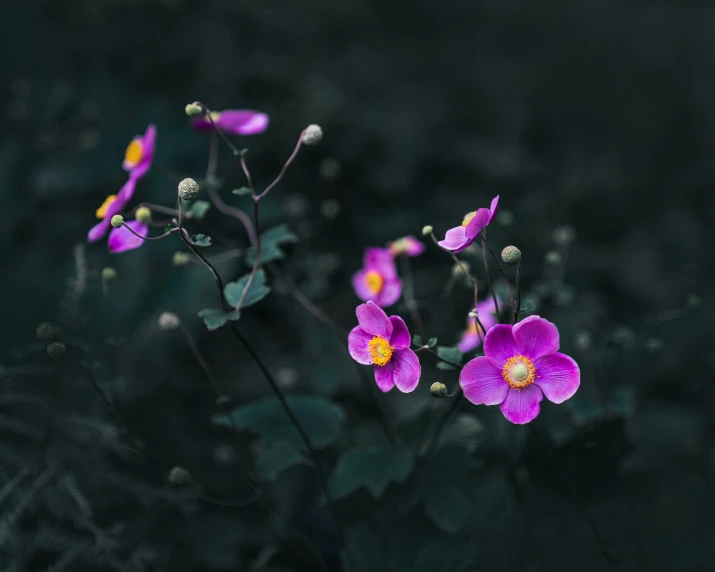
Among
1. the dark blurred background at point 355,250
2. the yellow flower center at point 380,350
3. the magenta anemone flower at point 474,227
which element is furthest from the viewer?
the dark blurred background at point 355,250

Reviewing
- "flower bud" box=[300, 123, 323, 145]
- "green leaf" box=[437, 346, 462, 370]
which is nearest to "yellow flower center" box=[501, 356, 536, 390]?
"green leaf" box=[437, 346, 462, 370]

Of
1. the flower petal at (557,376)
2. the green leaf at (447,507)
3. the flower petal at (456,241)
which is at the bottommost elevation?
the green leaf at (447,507)

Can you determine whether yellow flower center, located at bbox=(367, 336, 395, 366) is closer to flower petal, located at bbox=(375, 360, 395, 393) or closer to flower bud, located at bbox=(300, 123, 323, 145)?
flower petal, located at bbox=(375, 360, 395, 393)

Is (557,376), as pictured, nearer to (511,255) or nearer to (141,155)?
(511,255)

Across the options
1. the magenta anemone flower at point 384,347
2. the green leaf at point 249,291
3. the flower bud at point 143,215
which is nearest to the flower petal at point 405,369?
the magenta anemone flower at point 384,347

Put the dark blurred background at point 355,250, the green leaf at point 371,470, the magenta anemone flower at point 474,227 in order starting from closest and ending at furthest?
the magenta anemone flower at point 474,227
the green leaf at point 371,470
the dark blurred background at point 355,250

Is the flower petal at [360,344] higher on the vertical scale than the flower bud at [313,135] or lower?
lower

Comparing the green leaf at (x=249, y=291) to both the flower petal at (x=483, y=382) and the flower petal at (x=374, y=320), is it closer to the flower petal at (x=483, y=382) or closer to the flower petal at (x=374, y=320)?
the flower petal at (x=374, y=320)

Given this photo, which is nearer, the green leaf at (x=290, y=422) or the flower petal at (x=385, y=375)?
the flower petal at (x=385, y=375)

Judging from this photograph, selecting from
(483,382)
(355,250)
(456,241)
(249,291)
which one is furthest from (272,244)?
(355,250)
